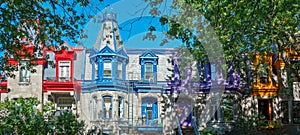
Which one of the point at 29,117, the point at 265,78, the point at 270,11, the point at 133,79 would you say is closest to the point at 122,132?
the point at 133,79

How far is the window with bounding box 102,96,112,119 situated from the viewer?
6.92 metres

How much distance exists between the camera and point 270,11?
5.25 m

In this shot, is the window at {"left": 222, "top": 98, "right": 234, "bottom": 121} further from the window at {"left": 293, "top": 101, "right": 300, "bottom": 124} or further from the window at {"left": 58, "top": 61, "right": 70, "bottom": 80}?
the window at {"left": 58, "top": 61, "right": 70, "bottom": 80}

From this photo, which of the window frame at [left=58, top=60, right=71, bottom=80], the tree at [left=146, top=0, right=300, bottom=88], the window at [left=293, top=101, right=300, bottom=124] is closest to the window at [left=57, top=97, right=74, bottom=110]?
the window frame at [left=58, top=60, right=71, bottom=80]

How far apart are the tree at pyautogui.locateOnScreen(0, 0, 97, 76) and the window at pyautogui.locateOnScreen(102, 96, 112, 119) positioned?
212 centimetres

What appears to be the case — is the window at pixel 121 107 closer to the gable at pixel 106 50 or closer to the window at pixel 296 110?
the gable at pixel 106 50

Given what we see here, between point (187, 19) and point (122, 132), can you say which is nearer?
point (187, 19)

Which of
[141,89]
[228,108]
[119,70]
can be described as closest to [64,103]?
[119,70]

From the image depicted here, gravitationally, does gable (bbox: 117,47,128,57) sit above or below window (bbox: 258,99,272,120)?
above

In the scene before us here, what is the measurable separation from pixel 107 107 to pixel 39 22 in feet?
9.63

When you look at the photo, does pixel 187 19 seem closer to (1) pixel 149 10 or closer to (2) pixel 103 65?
(1) pixel 149 10

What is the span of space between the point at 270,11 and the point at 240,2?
1.86 ft

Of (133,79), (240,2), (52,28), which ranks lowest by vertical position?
(133,79)

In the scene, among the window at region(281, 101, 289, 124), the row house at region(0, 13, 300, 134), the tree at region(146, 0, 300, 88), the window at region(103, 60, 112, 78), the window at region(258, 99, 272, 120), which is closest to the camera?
the tree at region(146, 0, 300, 88)
